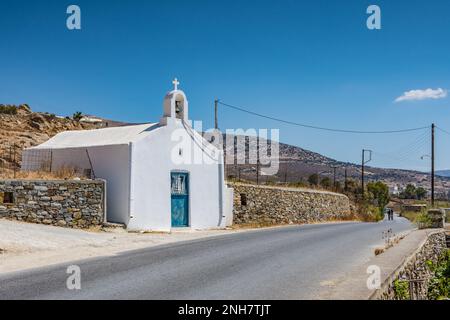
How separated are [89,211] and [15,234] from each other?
4758 millimetres

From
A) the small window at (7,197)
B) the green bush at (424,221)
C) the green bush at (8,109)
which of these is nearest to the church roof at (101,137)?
the small window at (7,197)

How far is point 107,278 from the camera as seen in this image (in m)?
10.2

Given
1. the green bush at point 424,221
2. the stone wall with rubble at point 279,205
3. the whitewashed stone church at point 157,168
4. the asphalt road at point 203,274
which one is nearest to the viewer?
the asphalt road at point 203,274

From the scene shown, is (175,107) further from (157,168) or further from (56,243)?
(56,243)

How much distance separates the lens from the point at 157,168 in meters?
22.0

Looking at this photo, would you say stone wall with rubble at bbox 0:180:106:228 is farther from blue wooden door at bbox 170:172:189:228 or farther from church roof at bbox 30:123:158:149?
blue wooden door at bbox 170:172:189:228

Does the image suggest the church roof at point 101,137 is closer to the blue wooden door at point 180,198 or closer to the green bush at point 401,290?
the blue wooden door at point 180,198

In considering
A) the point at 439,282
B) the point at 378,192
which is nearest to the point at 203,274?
the point at 439,282

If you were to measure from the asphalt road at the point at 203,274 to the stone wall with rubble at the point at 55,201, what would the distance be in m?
5.38

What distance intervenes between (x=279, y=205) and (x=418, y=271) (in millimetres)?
17980

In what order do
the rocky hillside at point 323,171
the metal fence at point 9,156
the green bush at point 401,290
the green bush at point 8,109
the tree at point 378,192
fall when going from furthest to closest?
the rocky hillside at point 323,171 → the tree at point 378,192 → the green bush at point 8,109 → the metal fence at point 9,156 → the green bush at point 401,290

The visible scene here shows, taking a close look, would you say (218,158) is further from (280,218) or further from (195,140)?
(280,218)

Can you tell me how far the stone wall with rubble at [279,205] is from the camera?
28203 millimetres
